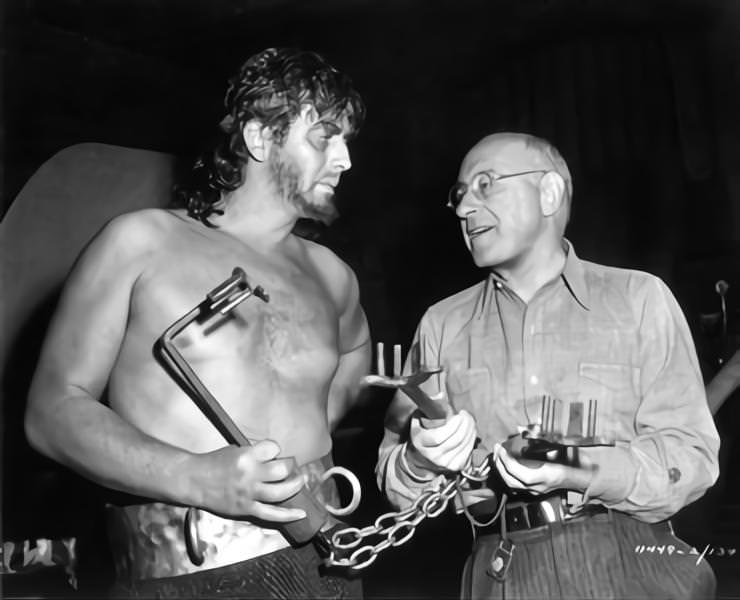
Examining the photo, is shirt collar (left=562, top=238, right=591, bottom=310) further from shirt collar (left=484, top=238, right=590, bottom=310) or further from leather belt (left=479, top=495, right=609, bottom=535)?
leather belt (left=479, top=495, right=609, bottom=535)

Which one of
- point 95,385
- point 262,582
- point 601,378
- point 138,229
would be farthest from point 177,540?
point 601,378

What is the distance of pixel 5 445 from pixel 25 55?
2.61 feet

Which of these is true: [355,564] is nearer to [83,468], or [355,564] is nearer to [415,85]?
[83,468]

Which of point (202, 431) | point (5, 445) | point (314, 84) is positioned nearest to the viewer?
point (202, 431)

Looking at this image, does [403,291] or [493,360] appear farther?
[403,291]

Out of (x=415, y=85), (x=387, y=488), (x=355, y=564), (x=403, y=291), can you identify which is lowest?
(x=355, y=564)

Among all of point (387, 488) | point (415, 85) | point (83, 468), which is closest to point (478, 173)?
point (415, 85)

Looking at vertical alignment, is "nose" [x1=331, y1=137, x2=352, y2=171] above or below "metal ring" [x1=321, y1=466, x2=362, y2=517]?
above

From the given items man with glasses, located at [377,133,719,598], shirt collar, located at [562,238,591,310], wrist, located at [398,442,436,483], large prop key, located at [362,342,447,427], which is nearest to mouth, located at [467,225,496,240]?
man with glasses, located at [377,133,719,598]

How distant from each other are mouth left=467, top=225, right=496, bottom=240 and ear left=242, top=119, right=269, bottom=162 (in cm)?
40

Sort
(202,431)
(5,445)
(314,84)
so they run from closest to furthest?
(202,431) < (314,84) < (5,445)

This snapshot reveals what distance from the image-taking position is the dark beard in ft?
6.34

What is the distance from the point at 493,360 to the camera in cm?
187

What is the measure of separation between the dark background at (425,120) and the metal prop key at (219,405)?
0.13 meters
